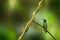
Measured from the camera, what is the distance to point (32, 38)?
2.76 m

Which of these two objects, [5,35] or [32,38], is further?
[32,38]

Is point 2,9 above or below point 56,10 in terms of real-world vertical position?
above

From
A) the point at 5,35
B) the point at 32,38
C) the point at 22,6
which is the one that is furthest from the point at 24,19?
Answer: the point at 5,35

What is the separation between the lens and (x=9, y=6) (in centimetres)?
304

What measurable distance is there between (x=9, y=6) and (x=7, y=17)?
6.1 inches

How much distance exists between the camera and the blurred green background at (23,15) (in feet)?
8.96

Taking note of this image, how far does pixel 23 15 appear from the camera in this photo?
3174 millimetres

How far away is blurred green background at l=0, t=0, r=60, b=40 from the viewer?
107 inches

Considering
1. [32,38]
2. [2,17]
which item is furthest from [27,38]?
[2,17]

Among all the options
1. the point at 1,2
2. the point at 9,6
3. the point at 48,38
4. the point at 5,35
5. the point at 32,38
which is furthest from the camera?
the point at 1,2

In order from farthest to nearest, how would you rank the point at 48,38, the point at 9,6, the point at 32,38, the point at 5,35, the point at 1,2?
the point at 1,2
the point at 9,6
the point at 32,38
the point at 5,35
the point at 48,38

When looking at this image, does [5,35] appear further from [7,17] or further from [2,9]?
[2,9]

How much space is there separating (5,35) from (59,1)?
78cm

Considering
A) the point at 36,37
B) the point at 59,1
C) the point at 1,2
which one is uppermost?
the point at 1,2
